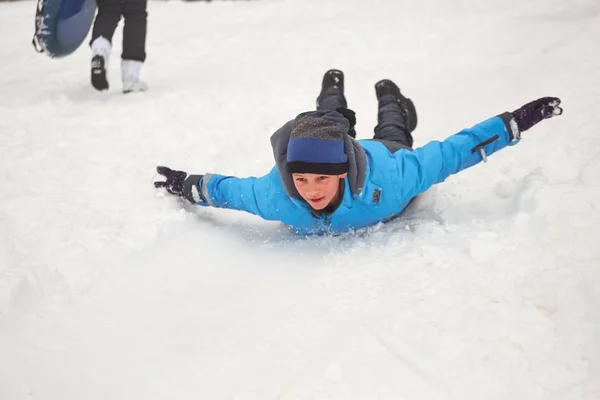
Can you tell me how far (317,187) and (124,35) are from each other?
2.68 metres

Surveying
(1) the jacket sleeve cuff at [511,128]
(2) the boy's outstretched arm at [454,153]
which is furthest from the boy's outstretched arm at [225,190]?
(1) the jacket sleeve cuff at [511,128]

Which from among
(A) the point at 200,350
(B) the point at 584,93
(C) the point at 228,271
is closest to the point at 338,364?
(A) the point at 200,350

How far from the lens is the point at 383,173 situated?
7.45ft

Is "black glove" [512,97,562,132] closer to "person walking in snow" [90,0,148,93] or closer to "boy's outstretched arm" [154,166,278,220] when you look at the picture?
"boy's outstretched arm" [154,166,278,220]

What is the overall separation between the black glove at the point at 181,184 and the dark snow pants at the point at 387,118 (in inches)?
39.9

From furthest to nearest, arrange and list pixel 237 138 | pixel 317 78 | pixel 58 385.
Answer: pixel 317 78 → pixel 237 138 → pixel 58 385

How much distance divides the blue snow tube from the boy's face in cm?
261

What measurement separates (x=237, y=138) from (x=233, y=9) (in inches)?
173

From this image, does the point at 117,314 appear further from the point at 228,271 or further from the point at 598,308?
the point at 598,308

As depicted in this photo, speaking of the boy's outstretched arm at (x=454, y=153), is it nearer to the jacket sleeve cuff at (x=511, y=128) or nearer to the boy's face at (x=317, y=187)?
the jacket sleeve cuff at (x=511, y=128)

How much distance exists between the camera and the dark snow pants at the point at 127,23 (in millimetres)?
4027

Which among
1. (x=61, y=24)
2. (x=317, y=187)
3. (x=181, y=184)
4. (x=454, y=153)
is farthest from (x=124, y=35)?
(x=454, y=153)

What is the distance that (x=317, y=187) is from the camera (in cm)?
215

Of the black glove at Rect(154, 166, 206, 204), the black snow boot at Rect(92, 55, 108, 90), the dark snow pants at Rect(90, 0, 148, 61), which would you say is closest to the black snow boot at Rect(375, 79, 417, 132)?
the black glove at Rect(154, 166, 206, 204)
